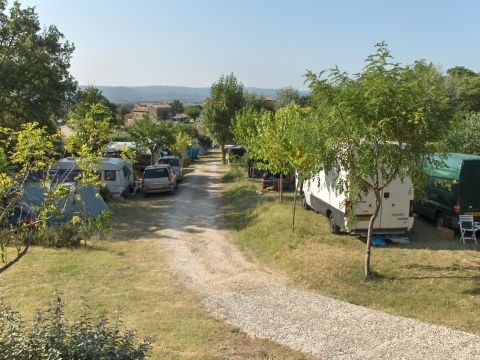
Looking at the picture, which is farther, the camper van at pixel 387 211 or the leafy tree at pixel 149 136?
the leafy tree at pixel 149 136

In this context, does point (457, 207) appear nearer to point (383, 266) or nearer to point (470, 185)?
point (470, 185)

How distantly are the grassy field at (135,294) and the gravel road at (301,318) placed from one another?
41cm

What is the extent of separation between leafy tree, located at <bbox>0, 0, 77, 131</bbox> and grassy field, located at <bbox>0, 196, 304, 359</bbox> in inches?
392

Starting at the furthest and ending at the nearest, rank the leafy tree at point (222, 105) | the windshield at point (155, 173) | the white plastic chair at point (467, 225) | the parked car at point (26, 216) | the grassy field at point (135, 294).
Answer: the leafy tree at point (222, 105), the windshield at point (155, 173), the white plastic chair at point (467, 225), the grassy field at point (135, 294), the parked car at point (26, 216)

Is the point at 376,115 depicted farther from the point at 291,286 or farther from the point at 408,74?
the point at 291,286

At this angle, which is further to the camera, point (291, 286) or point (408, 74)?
point (291, 286)

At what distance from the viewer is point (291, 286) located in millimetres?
10750

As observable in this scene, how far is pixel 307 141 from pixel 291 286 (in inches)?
127

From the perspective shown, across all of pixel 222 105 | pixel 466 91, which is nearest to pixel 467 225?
pixel 222 105

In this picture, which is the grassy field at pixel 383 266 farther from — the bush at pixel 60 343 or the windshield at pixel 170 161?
the windshield at pixel 170 161

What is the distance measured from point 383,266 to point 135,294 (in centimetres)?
575

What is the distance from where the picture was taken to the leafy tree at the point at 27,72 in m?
21.3

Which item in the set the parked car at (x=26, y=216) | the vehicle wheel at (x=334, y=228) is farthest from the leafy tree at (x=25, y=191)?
the vehicle wheel at (x=334, y=228)

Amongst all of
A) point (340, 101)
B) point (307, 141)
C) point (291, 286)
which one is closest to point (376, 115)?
point (340, 101)
